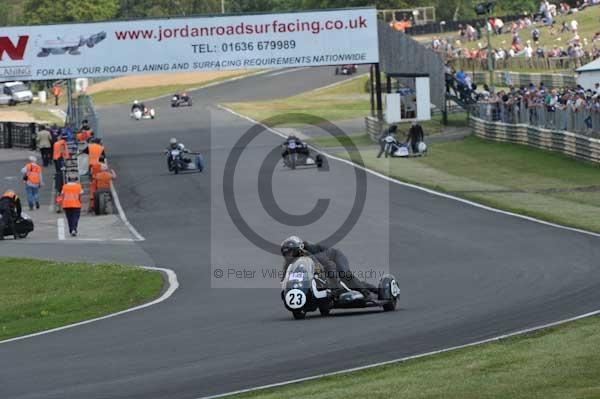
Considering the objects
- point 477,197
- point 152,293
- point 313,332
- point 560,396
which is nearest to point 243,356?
point 313,332

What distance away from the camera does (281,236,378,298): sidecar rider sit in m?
15.6

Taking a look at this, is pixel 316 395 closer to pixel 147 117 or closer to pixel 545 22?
pixel 147 117

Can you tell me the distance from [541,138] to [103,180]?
16.3 metres

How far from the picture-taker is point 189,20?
159 feet

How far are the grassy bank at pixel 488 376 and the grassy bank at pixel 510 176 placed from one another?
12736 millimetres

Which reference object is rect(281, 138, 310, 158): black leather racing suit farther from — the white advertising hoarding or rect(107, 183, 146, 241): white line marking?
the white advertising hoarding

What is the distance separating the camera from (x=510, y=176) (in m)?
37.6

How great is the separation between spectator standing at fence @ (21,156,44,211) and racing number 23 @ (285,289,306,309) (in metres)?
21.2

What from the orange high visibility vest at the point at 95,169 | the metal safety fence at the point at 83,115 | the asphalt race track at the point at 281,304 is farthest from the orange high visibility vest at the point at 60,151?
the metal safety fence at the point at 83,115

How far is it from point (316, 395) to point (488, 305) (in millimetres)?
5802

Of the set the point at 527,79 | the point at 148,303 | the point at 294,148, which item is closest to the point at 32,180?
the point at 294,148

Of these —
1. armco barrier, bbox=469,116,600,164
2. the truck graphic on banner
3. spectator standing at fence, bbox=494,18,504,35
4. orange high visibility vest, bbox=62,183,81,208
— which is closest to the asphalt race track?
orange high visibility vest, bbox=62,183,81,208

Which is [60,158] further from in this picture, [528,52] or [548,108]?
[528,52]

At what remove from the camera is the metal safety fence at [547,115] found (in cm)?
3762
